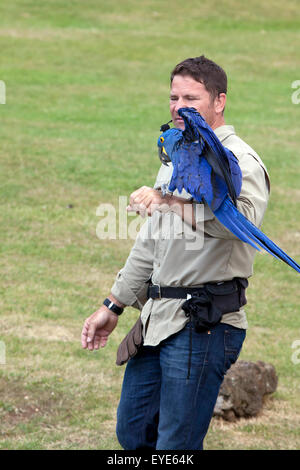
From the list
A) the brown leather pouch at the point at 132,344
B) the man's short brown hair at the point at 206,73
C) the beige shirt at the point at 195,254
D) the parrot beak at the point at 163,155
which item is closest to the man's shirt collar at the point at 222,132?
the beige shirt at the point at 195,254

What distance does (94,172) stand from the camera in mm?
11125

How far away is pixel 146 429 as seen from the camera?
11.4 ft

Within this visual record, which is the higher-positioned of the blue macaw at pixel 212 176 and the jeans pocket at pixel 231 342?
the blue macaw at pixel 212 176

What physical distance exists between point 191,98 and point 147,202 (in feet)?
1.94

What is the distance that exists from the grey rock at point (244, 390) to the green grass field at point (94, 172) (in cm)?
11

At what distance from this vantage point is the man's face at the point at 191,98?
10.1ft

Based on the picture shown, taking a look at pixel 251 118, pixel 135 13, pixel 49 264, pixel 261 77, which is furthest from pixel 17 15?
pixel 49 264

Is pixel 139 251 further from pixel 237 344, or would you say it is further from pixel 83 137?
pixel 83 137

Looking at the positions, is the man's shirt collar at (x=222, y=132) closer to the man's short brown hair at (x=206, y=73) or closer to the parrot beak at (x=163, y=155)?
the man's short brown hair at (x=206, y=73)

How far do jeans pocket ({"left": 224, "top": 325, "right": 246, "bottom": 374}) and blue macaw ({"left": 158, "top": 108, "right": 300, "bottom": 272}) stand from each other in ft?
1.85

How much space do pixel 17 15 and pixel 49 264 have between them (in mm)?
16948

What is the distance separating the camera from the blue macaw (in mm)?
2719

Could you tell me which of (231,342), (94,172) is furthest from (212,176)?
(94,172)

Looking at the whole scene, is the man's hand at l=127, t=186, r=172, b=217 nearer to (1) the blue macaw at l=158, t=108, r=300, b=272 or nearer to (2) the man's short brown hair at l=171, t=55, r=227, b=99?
(1) the blue macaw at l=158, t=108, r=300, b=272
